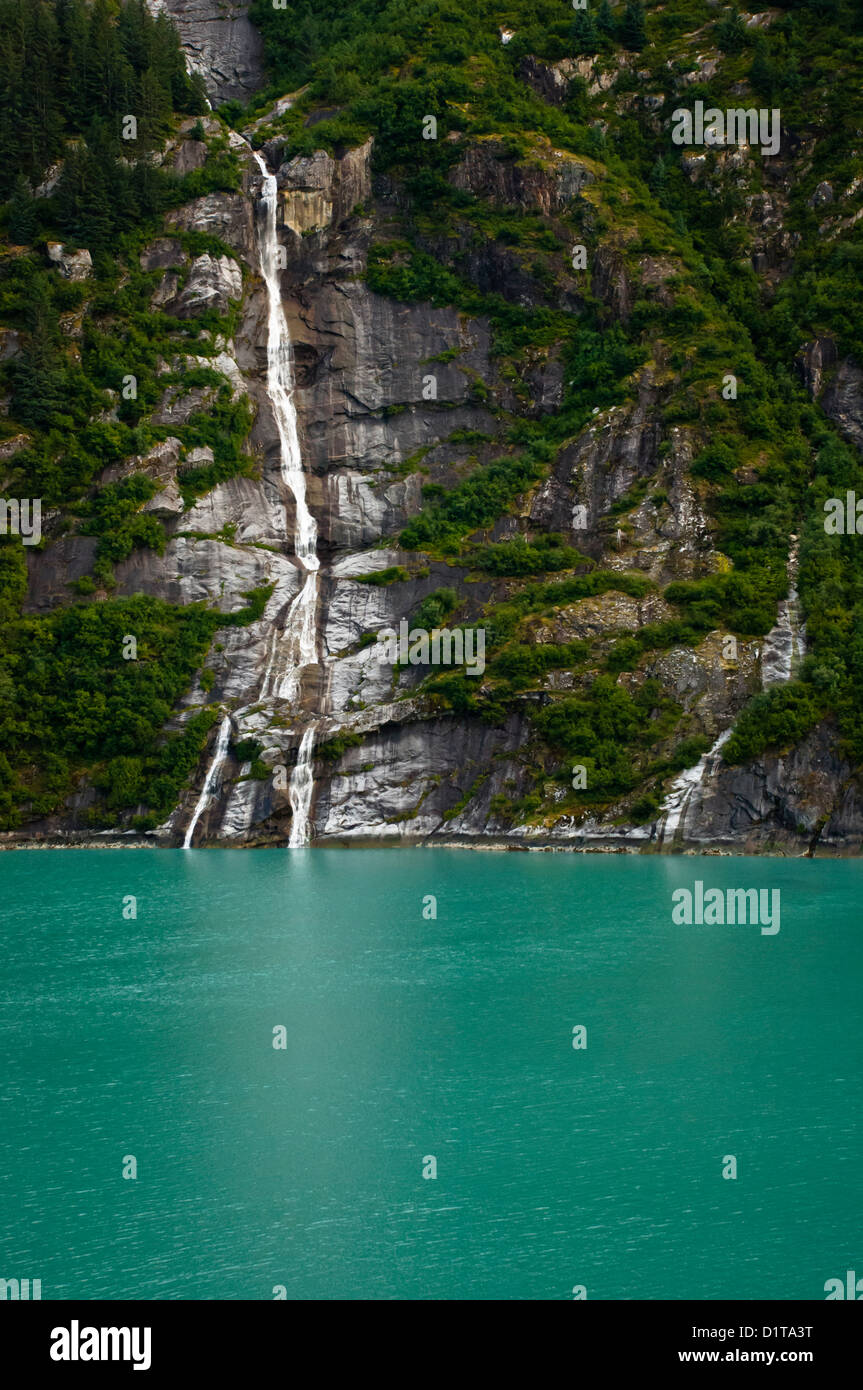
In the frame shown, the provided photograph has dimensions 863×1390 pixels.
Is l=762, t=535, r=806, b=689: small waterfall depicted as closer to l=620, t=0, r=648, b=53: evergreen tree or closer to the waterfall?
the waterfall

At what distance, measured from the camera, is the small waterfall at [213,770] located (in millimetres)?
68500

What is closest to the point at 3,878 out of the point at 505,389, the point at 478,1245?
the point at 478,1245

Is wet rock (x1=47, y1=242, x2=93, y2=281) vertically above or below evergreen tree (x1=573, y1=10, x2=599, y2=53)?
below

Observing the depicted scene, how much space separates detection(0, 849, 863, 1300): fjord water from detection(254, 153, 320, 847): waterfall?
73.2 ft

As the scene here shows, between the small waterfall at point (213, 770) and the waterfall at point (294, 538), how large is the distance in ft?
13.4

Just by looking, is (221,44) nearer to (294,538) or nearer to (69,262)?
(69,262)

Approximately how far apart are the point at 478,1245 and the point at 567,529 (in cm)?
6535

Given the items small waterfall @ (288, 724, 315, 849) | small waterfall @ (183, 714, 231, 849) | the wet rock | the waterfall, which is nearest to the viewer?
small waterfall @ (183, 714, 231, 849)

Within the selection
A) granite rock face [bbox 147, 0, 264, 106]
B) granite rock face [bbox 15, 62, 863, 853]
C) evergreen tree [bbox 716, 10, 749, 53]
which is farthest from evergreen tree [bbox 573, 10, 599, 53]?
granite rock face [bbox 147, 0, 264, 106]

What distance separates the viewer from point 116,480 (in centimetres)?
7894

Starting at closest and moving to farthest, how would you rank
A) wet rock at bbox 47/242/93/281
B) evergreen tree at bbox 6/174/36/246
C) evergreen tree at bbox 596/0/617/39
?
wet rock at bbox 47/242/93/281, evergreen tree at bbox 6/174/36/246, evergreen tree at bbox 596/0/617/39

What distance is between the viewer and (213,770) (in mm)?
69500

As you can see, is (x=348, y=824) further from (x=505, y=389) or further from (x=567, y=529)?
(x=505, y=389)

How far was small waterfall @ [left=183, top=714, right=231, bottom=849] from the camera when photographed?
68500 mm
